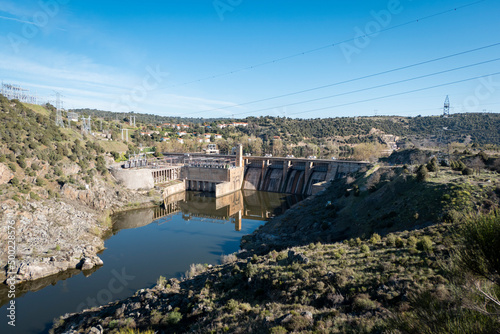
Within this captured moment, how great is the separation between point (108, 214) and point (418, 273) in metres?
38.3

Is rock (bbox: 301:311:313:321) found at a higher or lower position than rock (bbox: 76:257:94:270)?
higher

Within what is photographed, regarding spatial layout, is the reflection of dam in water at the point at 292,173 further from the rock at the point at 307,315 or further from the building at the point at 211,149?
the rock at the point at 307,315

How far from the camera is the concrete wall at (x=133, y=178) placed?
4944cm

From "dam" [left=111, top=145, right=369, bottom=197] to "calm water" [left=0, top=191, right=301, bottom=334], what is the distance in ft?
15.9

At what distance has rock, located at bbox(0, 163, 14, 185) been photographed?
31.2m

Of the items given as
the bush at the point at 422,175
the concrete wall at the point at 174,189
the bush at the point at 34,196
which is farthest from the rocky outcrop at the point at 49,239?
the bush at the point at 422,175

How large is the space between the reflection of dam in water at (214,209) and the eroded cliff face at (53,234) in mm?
4123

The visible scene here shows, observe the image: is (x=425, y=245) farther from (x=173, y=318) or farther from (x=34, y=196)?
(x=34, y=196)

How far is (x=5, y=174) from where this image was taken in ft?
104

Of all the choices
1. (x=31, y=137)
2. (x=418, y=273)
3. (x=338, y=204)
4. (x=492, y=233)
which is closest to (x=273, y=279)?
(x=418, y=273)

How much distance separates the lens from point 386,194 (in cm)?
2627

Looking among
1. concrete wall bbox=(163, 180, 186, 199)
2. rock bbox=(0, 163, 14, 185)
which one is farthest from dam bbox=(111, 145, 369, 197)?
rock bbox=(0, 163, 14, 185)

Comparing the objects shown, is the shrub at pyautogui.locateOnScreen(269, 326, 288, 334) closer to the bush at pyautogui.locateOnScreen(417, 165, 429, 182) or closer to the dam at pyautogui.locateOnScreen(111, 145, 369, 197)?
the bush at pyautogui.locateOnScreen(417, 165, 429, 182)

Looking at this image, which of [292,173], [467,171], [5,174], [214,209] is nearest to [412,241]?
[467,171]
